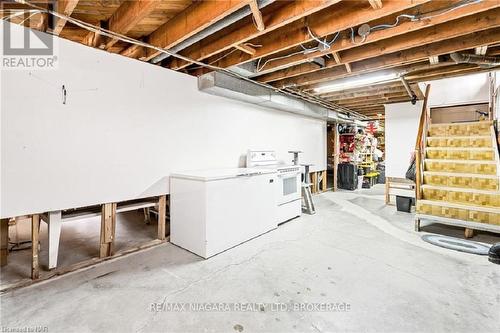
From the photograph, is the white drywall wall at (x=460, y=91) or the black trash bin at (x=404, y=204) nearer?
the black trash bin at (x=404, y=204)

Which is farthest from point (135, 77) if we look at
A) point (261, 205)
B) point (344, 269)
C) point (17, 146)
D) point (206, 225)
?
point (344, 269)

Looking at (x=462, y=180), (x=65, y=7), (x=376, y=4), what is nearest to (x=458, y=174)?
(x=462, y=180)

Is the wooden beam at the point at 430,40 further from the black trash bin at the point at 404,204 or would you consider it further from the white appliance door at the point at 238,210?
the black trash bin at the point at 404,204

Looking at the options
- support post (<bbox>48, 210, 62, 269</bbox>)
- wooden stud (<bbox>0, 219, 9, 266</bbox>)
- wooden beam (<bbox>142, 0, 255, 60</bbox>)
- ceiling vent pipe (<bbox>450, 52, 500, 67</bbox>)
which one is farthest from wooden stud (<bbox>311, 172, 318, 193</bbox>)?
wooden stud (<bbox>0, 219, 9, 266</bbox>)

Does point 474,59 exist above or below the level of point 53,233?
above

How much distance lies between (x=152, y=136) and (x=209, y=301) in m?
2.15

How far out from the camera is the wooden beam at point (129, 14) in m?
2.06

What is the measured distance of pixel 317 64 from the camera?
3436mm

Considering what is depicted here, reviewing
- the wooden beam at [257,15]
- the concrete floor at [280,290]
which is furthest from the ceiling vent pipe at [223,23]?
the concrete floor at [280,290]

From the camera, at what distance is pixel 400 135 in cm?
550

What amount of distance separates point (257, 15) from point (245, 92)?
181cm

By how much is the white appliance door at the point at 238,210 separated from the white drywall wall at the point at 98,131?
2.90 ft

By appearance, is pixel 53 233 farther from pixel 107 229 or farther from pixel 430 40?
pixel 430 40

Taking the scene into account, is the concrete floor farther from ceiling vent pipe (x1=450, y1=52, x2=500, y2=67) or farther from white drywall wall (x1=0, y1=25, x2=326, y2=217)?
ceiling vent pipe (x1=450, y1=52, x2=500, y2=67)
